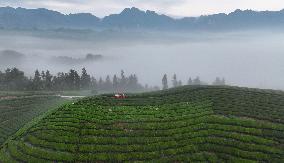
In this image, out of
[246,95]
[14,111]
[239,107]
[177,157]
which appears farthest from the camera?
[14,111]

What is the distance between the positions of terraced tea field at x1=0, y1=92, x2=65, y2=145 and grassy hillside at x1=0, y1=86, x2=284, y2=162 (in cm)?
1764

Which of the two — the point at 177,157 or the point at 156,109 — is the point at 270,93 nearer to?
the point at 156,109

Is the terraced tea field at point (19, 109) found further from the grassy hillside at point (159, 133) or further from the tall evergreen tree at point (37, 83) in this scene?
the tall evergreen tree at point (37, 83)

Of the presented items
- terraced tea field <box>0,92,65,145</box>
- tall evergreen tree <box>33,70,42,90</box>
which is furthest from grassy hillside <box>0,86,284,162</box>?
tall evergreen tree <box>33,70,42,90</box>

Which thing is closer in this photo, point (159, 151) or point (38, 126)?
point (159, 151)

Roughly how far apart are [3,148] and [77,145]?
14.9 meters

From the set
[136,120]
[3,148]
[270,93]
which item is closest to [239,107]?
[270,93]

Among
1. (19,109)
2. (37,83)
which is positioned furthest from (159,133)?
(37,83)

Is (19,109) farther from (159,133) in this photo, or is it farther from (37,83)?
(37,83)

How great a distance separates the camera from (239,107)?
7188 centimetres

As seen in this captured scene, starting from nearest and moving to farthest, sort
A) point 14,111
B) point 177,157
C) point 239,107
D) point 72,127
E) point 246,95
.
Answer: point 177,157 < point 72,127 < point 239,107 < point 246,95 < point 14,111

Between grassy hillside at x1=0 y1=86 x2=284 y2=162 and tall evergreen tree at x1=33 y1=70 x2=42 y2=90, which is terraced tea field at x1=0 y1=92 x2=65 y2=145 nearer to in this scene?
grassy hillside at x1=0 y1=86 x2=284 y2=162

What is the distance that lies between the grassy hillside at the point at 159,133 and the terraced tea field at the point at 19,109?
57.9 ft

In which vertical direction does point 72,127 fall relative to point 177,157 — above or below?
above
